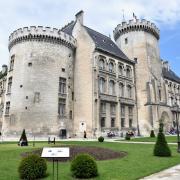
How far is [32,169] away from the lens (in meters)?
9.18

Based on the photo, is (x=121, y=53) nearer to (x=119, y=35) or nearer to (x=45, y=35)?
(x=119, y=35)

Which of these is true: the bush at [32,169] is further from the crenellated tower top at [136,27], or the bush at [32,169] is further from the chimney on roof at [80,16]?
the crenellated tower top at [136,27]

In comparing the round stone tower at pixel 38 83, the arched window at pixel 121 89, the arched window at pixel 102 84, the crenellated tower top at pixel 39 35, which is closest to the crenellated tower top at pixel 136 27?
the arched window at pixel 121 89

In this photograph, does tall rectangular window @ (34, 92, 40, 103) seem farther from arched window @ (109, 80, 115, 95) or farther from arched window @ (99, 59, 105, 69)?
arched window @ (109, 80, 115, 95)

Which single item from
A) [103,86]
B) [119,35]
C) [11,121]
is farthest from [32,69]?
[119,35]

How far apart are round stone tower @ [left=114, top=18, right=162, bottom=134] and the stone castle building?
0.19 metres

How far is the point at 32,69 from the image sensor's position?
38250 mm

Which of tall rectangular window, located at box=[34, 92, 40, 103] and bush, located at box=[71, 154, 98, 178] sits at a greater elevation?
tall rectangular window, located at box=[34, 92, 40, 103]

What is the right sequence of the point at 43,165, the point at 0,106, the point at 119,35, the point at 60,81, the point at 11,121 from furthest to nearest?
the point at 119,35 → the point at 0,106 → the point at 60,81 → the point at 11,121 → the point at 43,165

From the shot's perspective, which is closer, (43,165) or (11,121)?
(43,165)

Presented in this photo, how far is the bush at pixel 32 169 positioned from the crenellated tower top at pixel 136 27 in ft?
148

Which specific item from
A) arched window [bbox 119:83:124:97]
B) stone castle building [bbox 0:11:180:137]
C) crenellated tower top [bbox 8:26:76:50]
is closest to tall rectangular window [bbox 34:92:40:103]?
stone castle building [bbox 0:11:180:137]

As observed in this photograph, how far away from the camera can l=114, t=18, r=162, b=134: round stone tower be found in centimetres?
4534

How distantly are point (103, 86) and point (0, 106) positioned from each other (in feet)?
70.7
